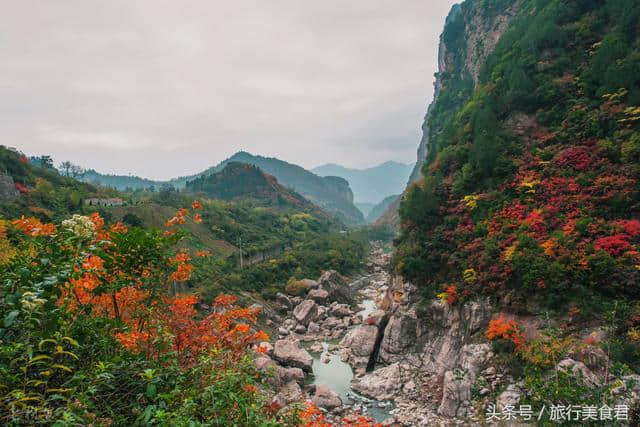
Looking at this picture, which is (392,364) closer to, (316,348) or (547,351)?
(316,348)

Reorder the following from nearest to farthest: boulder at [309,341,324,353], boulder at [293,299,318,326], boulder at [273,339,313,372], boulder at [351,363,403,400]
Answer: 1. boulder at [351,363,403,400]
2. boulder at [273,339,313,372]
3. boulder at [309,341,324,353]
4. boulder at [293,299,318,326]

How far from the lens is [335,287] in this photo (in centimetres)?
3359

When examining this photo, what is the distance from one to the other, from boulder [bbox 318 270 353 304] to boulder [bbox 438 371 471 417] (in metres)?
19.5

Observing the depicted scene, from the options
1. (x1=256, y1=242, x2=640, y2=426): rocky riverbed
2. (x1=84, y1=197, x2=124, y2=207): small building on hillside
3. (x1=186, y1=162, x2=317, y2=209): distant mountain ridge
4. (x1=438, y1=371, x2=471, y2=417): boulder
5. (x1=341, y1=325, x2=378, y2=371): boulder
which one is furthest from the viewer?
(x1=186, y1=162, x2=317, y2=209): distant mountain ridge

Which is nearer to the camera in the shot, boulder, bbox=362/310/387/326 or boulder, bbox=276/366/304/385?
boulder, bbox=276/366/304/385

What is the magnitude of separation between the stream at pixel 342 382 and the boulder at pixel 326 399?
534 millimetres

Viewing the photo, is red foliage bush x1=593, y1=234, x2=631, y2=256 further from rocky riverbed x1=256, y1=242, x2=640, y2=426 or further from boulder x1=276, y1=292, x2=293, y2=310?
boulder x1=276, y1=292, x2=293, y2=310

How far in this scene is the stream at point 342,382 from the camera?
47.3 ft

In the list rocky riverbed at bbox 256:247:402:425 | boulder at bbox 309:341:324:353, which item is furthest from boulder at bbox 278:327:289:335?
boulder at bbox 309:341:324:353

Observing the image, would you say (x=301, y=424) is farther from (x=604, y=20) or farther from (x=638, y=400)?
(x=604, y=20)

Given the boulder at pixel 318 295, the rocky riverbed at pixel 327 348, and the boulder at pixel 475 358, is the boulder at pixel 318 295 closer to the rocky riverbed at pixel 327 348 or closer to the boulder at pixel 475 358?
the rocky riverbed at pixel 327 348

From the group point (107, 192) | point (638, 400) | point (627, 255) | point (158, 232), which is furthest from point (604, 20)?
point (107, 192)

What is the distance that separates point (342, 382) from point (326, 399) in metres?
2.70

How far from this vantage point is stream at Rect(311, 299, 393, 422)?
14430 millimetres
